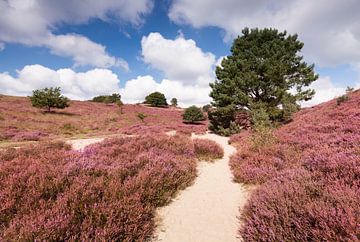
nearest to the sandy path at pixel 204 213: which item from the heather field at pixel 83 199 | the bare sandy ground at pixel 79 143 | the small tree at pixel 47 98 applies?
the heather field at pixel 83 199

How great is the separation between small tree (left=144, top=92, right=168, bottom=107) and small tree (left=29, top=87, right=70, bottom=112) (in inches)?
1292

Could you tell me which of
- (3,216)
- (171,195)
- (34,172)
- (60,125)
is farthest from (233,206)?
(60,125)

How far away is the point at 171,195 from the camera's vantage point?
A: 4.83 m

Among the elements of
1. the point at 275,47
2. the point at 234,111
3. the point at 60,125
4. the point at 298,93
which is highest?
the point at 275,47

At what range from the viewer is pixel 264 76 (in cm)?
1612

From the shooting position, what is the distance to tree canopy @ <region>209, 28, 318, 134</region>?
1573 cm

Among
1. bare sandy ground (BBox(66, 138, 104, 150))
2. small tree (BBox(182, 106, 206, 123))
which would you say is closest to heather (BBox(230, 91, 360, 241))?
bare sandy ground (BBox(66, 138, 104, 150))

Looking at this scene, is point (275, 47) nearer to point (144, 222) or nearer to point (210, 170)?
point (210, 170)

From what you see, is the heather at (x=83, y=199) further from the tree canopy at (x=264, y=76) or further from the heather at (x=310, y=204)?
the tree canopy at (x=264, y=76)

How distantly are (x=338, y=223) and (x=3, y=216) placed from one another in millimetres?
4998

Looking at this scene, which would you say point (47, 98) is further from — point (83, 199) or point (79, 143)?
point (83, 199)

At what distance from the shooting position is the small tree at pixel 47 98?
28469 millimetres

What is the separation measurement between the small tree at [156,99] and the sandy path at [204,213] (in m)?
57.2

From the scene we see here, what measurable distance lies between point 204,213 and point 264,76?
15.0 m
